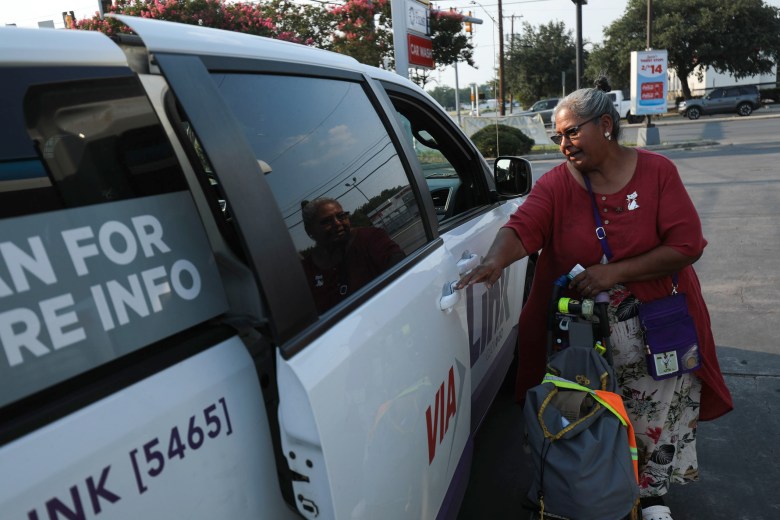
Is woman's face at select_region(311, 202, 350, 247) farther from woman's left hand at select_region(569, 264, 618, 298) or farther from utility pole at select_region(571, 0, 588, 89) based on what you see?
utility pole at select_region(571, 0, 588, 89)

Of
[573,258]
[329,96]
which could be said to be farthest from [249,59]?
[573,258]

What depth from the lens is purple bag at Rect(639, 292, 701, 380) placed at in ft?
7.74

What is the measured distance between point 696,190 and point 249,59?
10.6 m

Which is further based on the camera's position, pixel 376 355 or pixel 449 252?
pixel 449 252

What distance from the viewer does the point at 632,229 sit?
2.35 m

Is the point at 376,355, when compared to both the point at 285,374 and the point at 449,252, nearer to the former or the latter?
the point at 285,374

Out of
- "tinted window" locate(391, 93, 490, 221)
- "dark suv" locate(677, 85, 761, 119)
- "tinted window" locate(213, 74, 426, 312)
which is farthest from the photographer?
"dark suv" locate(677, 85, 761, 119)

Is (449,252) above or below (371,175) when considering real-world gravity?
below

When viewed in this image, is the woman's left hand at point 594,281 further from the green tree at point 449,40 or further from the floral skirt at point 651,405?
the green tree at point 449,40

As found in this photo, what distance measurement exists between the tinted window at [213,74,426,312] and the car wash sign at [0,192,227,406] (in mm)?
285

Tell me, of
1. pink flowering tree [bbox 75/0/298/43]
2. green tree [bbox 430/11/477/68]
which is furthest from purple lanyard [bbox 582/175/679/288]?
green tree [bbox 430/11/477/68]

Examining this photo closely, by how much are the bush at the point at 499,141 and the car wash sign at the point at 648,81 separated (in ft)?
13.5

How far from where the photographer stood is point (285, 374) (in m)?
1.18

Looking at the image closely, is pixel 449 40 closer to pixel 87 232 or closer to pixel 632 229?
pixel 632 229
